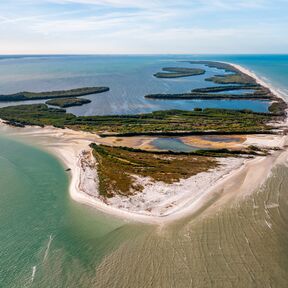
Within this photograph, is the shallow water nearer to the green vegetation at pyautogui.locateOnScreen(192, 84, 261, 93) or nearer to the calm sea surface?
the calm sea surface

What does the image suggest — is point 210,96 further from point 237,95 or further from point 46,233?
point 46,233

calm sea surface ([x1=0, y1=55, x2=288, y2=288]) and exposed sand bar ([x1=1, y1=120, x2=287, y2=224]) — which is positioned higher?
exposed sand bar ([x1=1, y1=120, x2=287, y2=224])

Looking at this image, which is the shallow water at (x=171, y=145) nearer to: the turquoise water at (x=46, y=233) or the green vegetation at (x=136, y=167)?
the green vegetation at (x=136, y=167)

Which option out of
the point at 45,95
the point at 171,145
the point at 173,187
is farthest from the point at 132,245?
the point at 45,95

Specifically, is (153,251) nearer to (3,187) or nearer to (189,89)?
(3,187)

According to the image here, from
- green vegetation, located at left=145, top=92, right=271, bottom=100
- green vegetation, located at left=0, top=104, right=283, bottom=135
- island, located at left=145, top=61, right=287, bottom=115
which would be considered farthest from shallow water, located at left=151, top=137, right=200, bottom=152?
green vegetation, located at left=145, top=92, right=271, bottom=100

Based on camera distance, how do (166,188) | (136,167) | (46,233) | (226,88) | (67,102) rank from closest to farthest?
(46,233) → (166,188) → (136,167) → (67,102) → (226,88)
